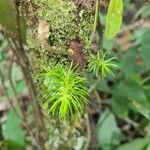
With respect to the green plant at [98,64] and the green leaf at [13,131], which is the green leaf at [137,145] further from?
the green plant at [98,64]

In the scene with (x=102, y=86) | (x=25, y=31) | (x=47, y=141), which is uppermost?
(x=25, y=31)

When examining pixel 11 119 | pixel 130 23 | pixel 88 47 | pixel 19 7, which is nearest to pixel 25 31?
pixel 19 7

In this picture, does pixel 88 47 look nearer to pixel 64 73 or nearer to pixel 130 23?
pixel 64 73

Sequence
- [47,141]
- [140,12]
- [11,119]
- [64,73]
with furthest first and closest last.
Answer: [140,12]
[11,119]
[47,141]
[64,73]

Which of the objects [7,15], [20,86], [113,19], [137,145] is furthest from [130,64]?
[113,19]

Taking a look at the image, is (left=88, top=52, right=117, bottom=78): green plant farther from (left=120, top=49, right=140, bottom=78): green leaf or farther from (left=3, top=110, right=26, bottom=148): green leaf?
(left=3, top=110, right=26, bottom=148): green leaf

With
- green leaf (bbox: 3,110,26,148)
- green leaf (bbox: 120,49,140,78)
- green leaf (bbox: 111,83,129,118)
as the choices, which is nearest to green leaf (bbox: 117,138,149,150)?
green leaf (bbox: 111,83,129,118)

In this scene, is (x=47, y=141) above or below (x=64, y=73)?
below
